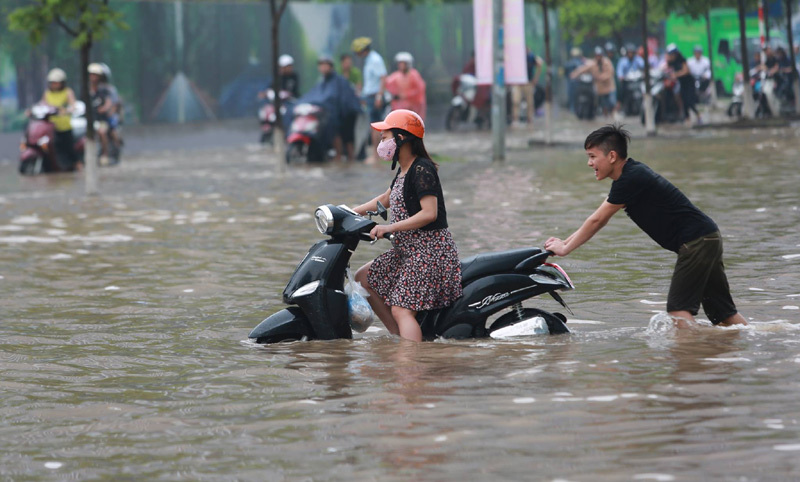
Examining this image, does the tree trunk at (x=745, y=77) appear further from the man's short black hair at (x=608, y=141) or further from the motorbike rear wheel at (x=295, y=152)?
the man's short black hair at (x=608, y=141)

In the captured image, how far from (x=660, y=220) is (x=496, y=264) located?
0.89m

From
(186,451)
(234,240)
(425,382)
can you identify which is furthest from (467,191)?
Result: (186,451)

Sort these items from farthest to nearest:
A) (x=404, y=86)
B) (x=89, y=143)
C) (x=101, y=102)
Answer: (x=404, y=86), (x=101, y=102), (x=89, y=143)

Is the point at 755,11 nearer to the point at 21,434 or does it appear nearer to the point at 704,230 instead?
the point at 704,230

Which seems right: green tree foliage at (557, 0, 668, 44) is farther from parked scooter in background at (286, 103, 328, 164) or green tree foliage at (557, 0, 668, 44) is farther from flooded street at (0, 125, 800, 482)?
flooded street at (0, 125, 800, 482)

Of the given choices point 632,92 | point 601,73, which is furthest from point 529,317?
point 632,92

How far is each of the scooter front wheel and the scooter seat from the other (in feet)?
0.96

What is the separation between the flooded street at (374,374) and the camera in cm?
553

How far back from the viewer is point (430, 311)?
814 cm

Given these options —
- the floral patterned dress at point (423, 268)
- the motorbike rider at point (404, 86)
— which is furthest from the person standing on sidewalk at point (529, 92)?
the floral patterned dress at point (423, 268)

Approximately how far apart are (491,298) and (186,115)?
24641 millimetres

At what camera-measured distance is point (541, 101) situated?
39.6 meters

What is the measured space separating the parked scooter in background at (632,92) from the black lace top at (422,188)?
31.2 meters

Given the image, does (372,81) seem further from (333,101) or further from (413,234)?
(413,234)
